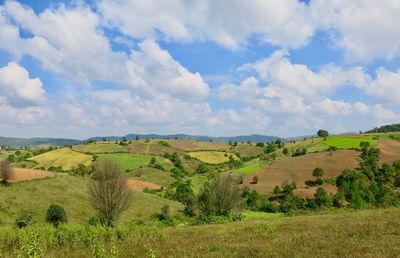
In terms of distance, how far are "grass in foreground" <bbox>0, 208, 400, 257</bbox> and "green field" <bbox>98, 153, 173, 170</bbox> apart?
14509 centimetres

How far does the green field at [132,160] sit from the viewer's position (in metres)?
177

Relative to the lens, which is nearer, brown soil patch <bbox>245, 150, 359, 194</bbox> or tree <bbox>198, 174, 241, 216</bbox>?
tree <bbox>198, 174, 241, 216</bbox>

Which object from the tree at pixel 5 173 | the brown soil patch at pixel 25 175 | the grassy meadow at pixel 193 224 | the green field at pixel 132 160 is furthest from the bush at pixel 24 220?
the green field at pixel 132 160

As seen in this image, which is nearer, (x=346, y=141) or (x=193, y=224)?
(x=193, y=224)

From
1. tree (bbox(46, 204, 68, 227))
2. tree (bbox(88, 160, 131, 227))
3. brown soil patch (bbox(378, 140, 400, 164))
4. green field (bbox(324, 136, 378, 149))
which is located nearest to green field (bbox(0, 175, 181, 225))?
tree (bbox(46, 204, 68, 227))

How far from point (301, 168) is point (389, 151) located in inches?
1523

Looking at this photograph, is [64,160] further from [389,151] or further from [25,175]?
[389,151]

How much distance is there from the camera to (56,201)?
83.0m

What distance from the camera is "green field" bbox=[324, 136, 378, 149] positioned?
6348 inches

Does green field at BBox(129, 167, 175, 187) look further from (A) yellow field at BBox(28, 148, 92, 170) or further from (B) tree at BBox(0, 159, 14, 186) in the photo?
(B) tree at BBox(0, 159, 14, 186)

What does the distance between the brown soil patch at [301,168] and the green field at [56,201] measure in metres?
34.6

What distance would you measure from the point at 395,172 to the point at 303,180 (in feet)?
95.3

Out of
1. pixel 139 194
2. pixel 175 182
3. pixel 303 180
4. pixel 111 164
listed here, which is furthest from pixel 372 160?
pixel 111 164

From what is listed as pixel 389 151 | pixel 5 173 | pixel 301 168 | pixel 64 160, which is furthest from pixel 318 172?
pixel 64 160
